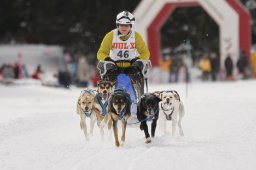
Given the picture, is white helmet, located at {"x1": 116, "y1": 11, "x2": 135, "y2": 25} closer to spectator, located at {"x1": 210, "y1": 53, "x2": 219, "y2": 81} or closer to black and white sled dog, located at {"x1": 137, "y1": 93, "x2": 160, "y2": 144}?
black and white sled dog, located at {"x1": 137, "y1": 93, "x2": 160, "y2": 144}

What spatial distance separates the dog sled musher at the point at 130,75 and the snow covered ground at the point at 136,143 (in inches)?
27.4

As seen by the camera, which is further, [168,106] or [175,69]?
[175,69]

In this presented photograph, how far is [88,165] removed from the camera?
24.3 ft

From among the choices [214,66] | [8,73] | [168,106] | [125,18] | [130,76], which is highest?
[125,18]

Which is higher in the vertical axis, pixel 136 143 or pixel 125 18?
pixel 125 18

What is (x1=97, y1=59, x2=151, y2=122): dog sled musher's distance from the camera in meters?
9.55

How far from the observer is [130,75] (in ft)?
31.7

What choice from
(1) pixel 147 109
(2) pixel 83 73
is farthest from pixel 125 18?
(2) pixel 83 73

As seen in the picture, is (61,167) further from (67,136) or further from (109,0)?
(109,0)

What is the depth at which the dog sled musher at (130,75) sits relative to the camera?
9.55 m

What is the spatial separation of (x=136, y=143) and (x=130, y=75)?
Answer: 3.79ft

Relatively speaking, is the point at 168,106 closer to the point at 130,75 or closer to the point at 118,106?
the point at 130,75

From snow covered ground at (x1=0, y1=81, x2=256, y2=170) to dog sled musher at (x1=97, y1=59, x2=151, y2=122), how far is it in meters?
0.70

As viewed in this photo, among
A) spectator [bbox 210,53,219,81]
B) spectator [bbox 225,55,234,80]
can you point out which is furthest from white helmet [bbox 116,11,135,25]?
spectator [bbox 210,53,219,81]
